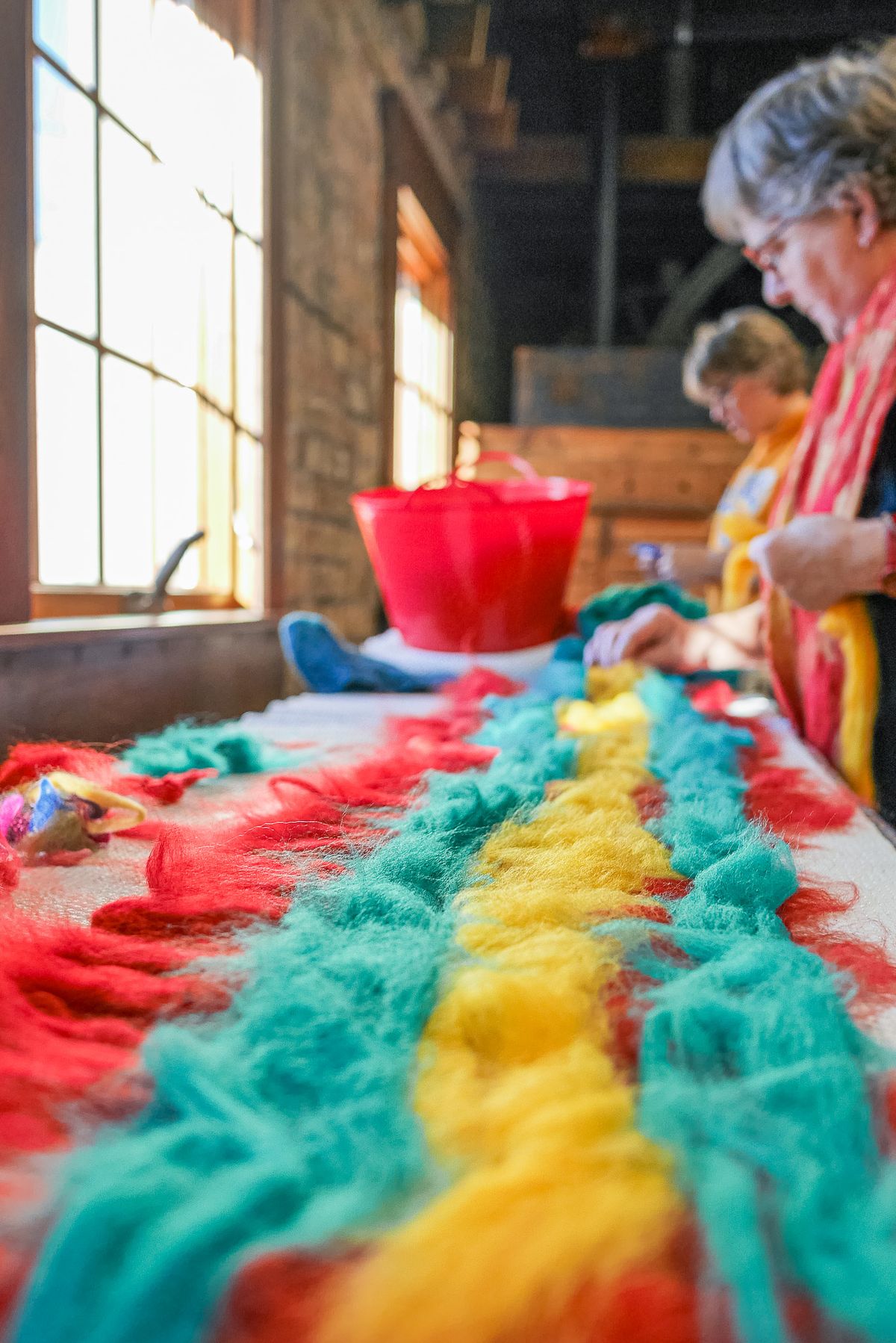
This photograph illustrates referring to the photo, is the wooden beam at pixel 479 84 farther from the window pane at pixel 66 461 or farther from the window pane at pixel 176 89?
the window pane at pixel 66 461

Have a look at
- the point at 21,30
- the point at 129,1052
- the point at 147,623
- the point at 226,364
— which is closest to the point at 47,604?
the point at 147,623

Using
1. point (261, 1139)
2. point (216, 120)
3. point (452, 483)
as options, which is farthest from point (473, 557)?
point (216, 120)

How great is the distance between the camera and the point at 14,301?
1.25 m

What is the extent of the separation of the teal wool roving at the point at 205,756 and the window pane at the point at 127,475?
2.55 feet

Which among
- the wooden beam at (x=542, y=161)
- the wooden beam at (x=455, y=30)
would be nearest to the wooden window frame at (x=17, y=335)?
the wooden beam at (x=455, y=30)

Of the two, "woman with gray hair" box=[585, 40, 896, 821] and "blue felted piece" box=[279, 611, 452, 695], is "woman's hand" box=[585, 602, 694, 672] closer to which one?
"woman with gray hair" box=[585, 40, 896, 821]

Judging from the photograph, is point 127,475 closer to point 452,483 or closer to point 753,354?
point 452,483

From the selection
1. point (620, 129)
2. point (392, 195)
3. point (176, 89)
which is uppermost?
point (620, 129)

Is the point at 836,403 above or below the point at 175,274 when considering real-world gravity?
below

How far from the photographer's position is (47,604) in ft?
5.01

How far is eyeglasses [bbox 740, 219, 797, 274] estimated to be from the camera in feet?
4.56

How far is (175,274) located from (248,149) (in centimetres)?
57

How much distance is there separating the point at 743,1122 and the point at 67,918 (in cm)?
41

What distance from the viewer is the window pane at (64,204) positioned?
4.68 ft
